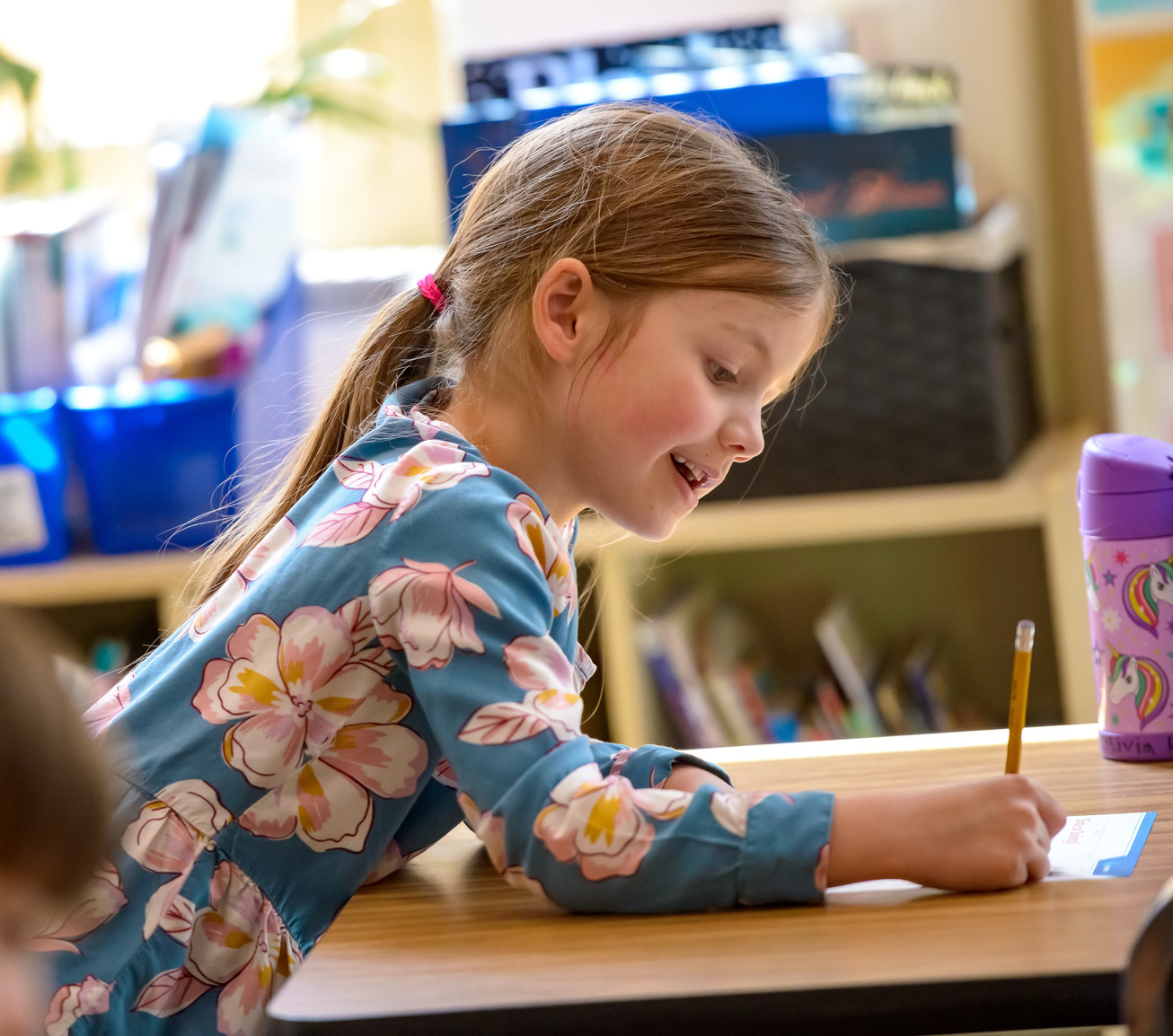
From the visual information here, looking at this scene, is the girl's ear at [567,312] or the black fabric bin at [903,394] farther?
the black fabric bin at [903,394]

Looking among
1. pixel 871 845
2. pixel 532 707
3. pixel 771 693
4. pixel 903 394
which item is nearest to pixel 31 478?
pixel 771 693

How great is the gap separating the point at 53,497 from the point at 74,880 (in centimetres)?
161

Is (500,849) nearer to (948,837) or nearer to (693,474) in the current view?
(948,837)

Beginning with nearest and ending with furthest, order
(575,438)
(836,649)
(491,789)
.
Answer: (491,789) → (575,438) → (836,649)

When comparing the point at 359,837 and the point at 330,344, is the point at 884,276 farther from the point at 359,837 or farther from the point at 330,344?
the point at 359,837

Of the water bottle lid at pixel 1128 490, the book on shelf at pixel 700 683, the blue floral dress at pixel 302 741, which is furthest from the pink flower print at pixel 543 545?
the book on shelf at pixel 700 683

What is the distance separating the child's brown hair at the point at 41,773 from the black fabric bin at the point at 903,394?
133 cm

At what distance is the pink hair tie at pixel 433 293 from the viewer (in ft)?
3.41

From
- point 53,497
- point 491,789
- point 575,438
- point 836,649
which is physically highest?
point 575,438

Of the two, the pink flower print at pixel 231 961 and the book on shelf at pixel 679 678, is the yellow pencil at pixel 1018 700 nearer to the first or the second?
the pink flower print at pixel 231 961

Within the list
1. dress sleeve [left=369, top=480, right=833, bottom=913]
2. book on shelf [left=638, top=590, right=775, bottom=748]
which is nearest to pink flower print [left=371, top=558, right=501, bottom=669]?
dress sleeve [left=369, top=480, right=833, bottom=913]

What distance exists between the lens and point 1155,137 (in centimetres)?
181

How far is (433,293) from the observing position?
3.41ft

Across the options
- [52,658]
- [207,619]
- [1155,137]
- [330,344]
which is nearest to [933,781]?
[207,619]
